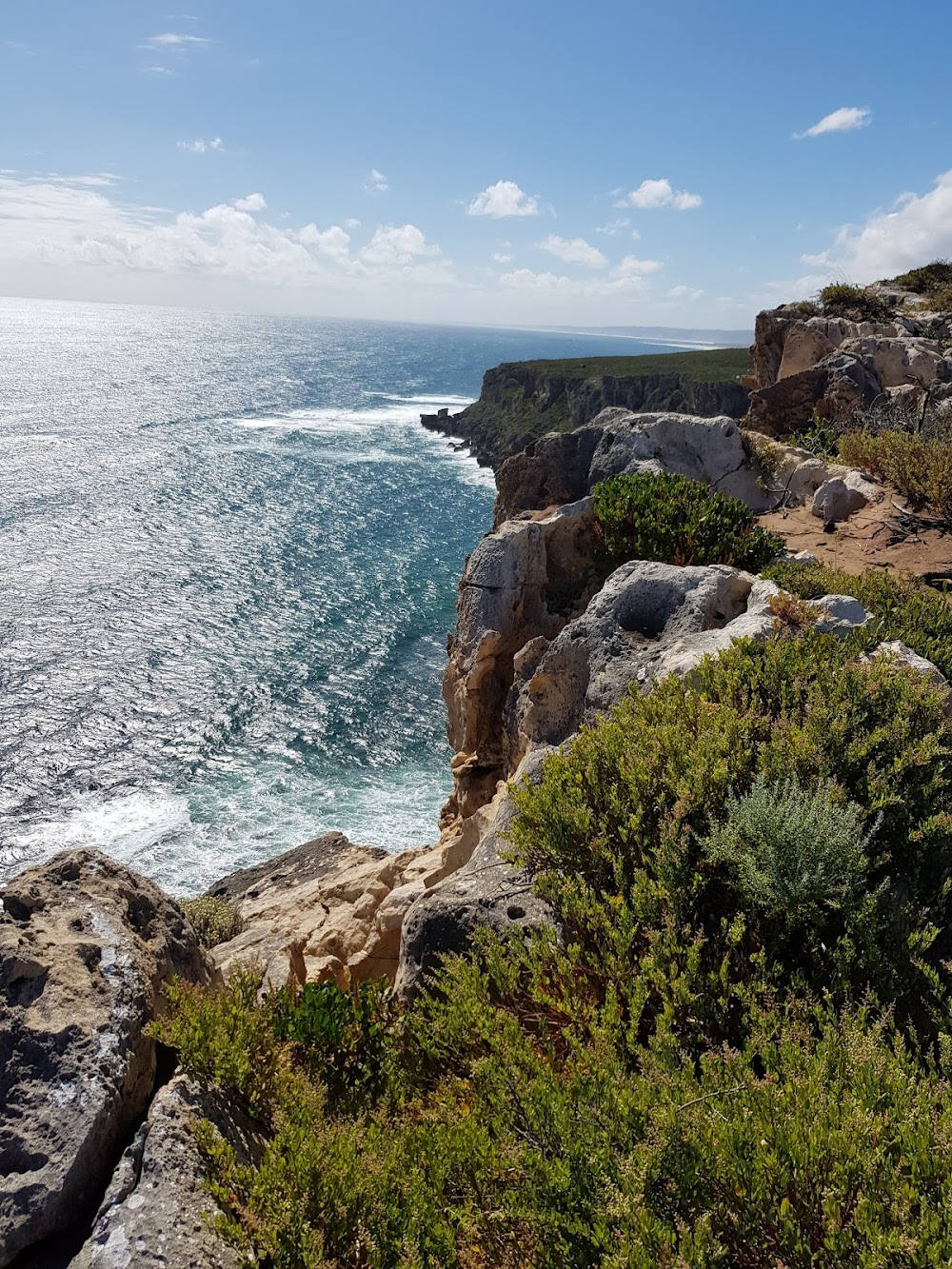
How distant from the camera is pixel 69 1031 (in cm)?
466

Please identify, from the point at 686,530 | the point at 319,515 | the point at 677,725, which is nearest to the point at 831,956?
the point at 677,725

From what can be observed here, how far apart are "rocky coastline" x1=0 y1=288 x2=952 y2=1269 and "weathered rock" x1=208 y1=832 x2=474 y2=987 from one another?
7 centimetres

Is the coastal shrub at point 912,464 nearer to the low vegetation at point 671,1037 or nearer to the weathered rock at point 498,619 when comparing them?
the weathered rock at point 498,619

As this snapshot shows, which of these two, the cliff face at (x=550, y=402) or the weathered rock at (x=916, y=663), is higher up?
the cliff face at (x=550, y=402)

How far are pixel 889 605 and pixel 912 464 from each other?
8.28m

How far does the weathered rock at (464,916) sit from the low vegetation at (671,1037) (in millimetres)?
254

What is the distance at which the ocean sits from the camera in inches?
1270

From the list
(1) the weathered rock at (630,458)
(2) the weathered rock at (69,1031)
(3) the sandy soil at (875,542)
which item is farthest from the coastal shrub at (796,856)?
(1) the weathered rock at (630,458)

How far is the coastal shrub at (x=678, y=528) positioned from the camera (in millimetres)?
12453

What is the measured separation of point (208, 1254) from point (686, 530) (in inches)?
441

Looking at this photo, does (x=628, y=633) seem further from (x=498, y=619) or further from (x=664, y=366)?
(x=664, y=366)

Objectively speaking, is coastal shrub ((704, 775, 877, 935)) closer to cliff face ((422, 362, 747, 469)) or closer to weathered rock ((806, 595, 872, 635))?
weathered rock ((806, 595, 872, 635))

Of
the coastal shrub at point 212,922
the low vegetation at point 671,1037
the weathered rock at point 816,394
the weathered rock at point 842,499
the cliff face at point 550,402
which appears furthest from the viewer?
the cliff face at point 550,402

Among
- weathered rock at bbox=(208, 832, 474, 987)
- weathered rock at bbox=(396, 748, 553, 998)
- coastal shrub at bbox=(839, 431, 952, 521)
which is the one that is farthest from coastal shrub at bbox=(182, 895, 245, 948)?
coastal shrub at bbox=(839, 431, 952, 521)
